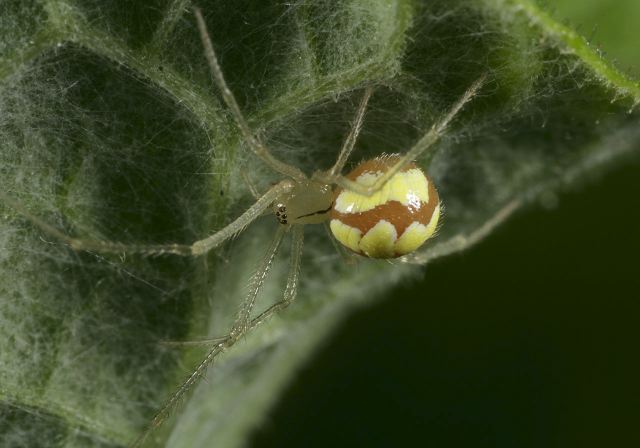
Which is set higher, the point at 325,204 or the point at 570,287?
the point at 325,204

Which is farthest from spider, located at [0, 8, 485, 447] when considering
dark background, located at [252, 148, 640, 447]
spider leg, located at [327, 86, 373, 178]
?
dark background, located at [252, 148, 640, 447]

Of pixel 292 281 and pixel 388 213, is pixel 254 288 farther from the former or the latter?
pixel 388 213

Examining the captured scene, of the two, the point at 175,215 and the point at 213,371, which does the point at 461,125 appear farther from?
the point at 213,371

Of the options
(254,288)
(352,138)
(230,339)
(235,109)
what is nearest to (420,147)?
(352,138)

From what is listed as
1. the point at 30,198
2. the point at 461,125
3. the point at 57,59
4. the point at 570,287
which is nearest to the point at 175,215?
the point at 30,198

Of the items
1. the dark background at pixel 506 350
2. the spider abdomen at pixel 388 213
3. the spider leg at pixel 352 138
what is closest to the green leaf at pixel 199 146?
the spider leg at pixel 352 138

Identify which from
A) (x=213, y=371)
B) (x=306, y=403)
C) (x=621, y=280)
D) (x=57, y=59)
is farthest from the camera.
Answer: (x=306, y=403)

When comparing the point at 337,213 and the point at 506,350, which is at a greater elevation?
the point at 337,213
